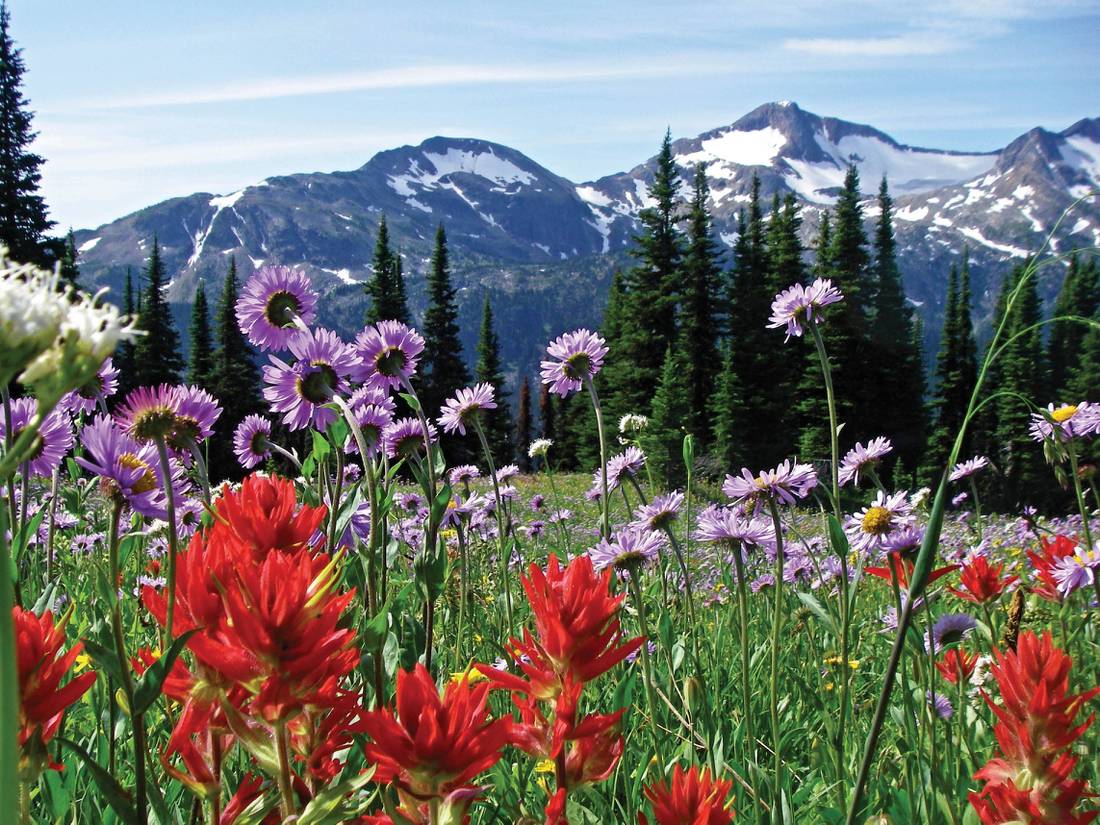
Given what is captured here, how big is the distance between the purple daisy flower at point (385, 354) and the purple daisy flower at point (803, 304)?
1.07m

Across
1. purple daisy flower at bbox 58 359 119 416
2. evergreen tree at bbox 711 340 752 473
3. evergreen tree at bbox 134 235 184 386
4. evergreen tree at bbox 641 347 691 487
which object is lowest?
evergreen tree at bbox 711 340 752 473

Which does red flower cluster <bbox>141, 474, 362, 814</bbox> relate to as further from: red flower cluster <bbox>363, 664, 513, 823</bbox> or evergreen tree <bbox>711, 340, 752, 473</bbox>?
evergreen tree <bbox>711, 340, 752, 473</bbox>

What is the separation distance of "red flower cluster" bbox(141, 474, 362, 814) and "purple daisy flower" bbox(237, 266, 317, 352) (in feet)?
5.39

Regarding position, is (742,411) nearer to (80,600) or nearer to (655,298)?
(655,298)

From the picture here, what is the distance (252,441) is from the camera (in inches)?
127

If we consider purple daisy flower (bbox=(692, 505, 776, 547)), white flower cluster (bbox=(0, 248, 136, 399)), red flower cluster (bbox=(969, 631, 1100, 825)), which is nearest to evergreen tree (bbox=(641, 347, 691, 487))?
purple daisy flower (bbox=(692, 505, 776, 547))

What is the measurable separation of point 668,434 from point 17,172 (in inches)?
961

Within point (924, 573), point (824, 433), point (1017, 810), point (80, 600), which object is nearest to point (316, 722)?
point (924, 573)

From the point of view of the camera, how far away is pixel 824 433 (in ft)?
119

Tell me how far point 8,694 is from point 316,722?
1.67ft

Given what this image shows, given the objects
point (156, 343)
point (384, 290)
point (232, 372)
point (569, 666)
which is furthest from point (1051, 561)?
point (232, 372)

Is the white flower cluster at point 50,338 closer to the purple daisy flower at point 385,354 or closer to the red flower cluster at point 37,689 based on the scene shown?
the red flower cluster at point 37,689

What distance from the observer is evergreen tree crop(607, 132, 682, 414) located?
40.9m

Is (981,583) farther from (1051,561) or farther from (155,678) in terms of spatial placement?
(155,678)
